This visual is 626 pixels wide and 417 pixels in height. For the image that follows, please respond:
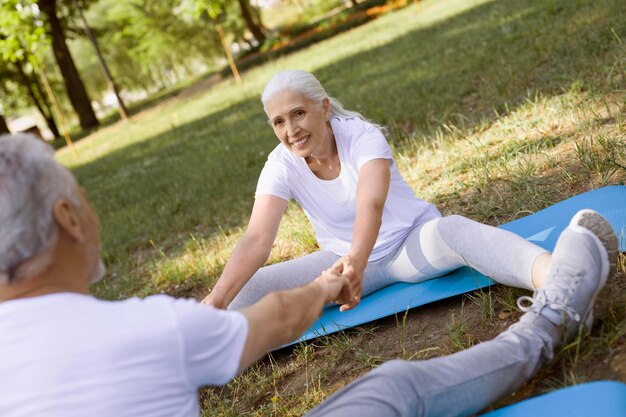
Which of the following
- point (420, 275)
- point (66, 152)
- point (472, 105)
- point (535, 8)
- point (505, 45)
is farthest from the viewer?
point (66, 152)

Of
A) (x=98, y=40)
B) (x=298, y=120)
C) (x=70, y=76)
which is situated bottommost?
(x=298, y=120)

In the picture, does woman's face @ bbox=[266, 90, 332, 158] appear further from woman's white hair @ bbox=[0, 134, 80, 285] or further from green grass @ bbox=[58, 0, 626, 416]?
woman's white hair @ bbox=[0, 134, 80, 285]

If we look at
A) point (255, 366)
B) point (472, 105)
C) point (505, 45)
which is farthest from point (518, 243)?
point (505, 45)

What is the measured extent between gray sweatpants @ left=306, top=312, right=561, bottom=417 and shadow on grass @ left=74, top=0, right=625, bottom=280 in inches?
145

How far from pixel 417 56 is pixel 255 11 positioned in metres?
32.2

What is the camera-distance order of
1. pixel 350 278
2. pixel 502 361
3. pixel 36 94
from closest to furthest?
pixel 502 361
pixel 350 278
pixel 36 94

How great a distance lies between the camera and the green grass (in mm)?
3137

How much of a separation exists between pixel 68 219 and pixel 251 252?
1.78 metres

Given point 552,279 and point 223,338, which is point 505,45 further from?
point 223,338

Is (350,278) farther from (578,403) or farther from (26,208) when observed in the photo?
(26,208)

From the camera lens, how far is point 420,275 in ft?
11.3

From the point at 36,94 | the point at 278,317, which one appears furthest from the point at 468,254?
the point at 36,94

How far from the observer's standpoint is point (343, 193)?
348cm

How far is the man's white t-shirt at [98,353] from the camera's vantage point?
1555 mm
